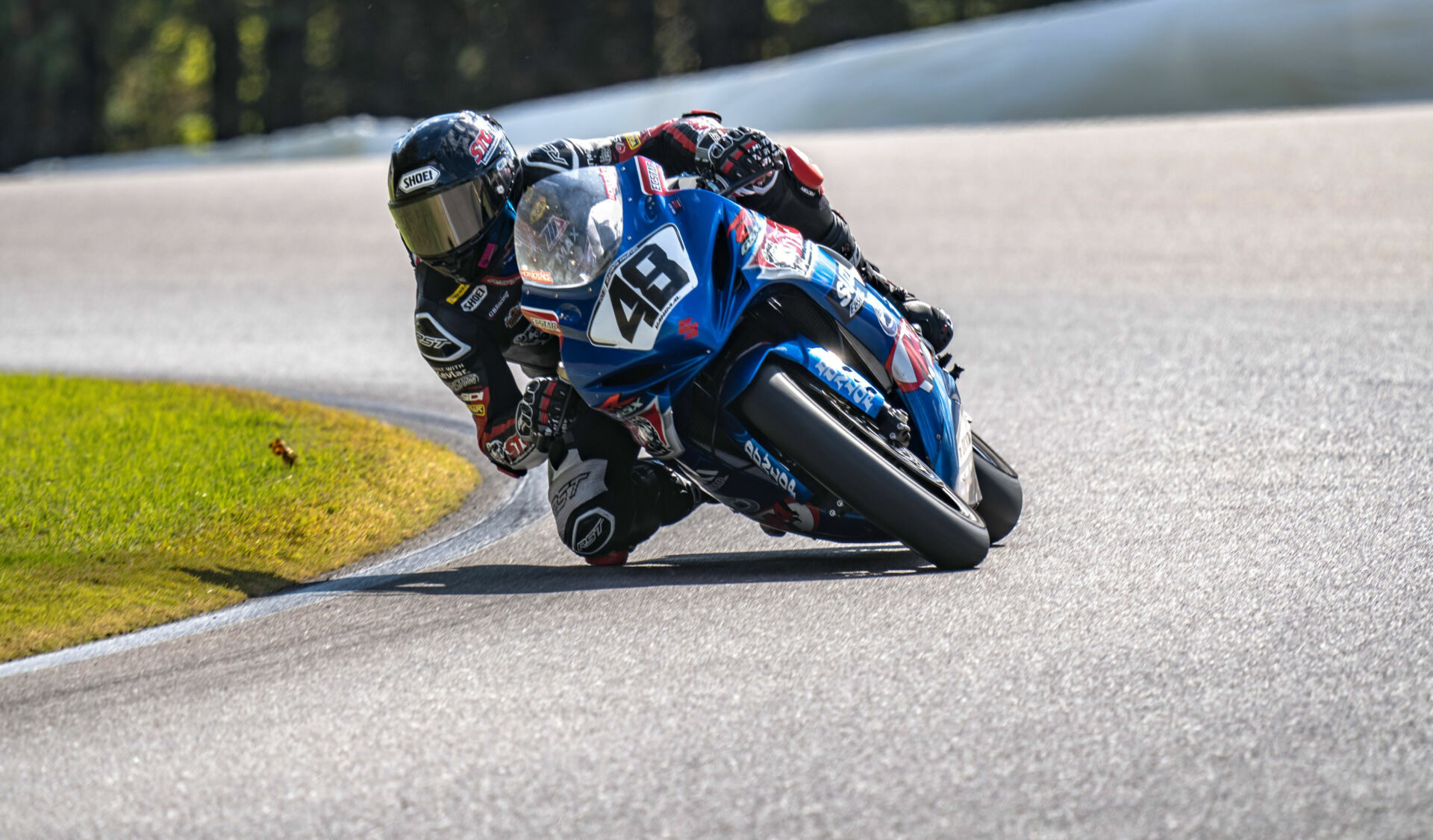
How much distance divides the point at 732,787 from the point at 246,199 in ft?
55.2

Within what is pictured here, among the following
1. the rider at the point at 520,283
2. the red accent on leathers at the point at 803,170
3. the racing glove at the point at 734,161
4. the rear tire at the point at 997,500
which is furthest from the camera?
the red accent on leathers at the point at 803,170


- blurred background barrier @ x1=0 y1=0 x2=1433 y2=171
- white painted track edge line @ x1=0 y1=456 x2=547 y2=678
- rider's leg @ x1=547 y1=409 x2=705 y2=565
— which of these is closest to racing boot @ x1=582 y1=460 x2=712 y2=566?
rider's leg @ x1=547 y1=409 x2=705 y2=565

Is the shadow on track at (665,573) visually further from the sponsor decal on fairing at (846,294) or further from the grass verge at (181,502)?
the sponsor decal on fairing at (846,294)

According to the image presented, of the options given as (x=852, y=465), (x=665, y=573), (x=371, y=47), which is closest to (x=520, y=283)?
(x=665, y=573)

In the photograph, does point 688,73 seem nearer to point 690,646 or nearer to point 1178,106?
point 1178,106

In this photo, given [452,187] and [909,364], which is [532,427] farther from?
[909,364]

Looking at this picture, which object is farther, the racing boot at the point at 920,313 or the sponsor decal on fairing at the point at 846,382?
the racing boot at the point at 920,313

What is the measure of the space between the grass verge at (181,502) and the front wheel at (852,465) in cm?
178

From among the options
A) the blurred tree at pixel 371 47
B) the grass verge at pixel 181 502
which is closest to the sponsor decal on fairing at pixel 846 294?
the grass verge at pixel 181 502

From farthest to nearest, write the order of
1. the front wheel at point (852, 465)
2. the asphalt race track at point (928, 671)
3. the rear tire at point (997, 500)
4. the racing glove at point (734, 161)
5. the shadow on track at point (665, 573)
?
the racing glove at point (734, 161), the rear tire at point (997, 500), the shadow on track at point (665, 573), the front wheel at point (852, 465), the asphalt race track at point (928, 671)

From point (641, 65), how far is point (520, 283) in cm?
4340

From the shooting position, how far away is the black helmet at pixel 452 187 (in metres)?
4.56

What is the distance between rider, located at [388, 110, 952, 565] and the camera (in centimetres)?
460

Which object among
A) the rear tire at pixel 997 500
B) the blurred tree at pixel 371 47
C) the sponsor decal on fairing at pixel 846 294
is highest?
the sponsor decal on fairing at pixel 846 294
